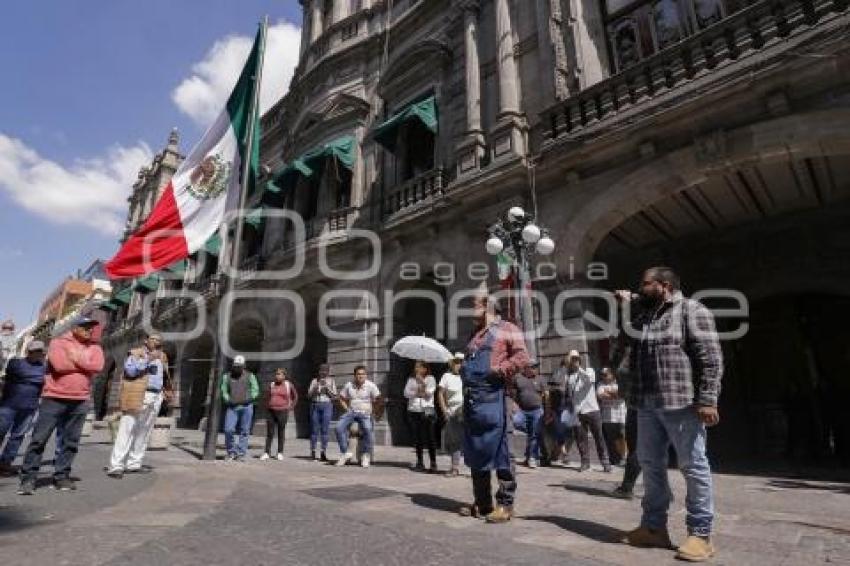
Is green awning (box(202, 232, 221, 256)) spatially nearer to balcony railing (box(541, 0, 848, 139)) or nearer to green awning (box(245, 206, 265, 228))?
green awning (box(245, 206, 265, 228))

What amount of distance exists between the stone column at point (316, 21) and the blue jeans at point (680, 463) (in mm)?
18582

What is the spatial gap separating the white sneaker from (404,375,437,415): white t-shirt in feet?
4.48

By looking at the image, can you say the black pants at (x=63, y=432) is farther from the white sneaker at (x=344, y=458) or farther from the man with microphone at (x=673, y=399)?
the man with microphone at (x=673, y=399)

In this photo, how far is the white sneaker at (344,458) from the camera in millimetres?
8156

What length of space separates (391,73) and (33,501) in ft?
44.9

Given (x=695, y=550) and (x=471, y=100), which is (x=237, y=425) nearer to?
(x=695, y=550)

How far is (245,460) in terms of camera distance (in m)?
8.70

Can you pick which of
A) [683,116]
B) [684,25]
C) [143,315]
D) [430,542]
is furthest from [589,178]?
[143,315]

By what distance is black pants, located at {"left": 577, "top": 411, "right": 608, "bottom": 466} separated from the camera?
773 cm

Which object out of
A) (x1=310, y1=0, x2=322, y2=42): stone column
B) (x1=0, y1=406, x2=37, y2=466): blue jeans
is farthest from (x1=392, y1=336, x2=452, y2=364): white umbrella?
(x1=310, y1=0, x2=322, y2=42): stone column

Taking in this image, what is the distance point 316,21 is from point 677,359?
1931 centimetres

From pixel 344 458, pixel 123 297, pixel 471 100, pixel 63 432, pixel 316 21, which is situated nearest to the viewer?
pixel 63 432

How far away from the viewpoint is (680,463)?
3195 millimetres

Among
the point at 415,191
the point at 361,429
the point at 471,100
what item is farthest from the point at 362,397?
the point at 471,100
